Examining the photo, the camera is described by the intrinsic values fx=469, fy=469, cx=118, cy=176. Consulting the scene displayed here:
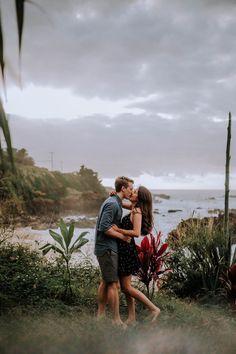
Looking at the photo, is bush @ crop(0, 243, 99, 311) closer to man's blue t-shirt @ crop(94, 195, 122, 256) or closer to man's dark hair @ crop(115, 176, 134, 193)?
man's blue t-shirt @ crop(94, 195, 122, 256)

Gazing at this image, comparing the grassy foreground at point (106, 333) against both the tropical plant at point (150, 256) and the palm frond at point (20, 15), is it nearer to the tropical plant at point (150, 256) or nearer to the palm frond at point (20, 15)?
the tropical plant at point (150, 256)

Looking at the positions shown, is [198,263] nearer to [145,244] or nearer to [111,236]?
[145,244]

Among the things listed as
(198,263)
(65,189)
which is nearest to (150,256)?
(198,263)

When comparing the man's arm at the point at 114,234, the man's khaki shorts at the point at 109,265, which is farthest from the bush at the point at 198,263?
the man's arm at the point at 114,234

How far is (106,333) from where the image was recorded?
3.38m

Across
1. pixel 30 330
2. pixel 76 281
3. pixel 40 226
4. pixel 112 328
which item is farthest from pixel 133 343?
pixel 40 226

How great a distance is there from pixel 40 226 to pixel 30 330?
762cm

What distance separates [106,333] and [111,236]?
98 cm

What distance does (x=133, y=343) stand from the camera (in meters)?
3.17

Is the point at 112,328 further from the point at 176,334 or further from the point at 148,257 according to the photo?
the point at 148,257

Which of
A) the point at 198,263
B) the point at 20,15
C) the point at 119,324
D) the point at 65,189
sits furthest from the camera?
the point at 65,189

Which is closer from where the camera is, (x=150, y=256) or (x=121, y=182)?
(x=121, y=182)

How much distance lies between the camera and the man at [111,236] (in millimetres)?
4113

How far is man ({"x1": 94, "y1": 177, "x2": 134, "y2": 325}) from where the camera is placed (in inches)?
162
